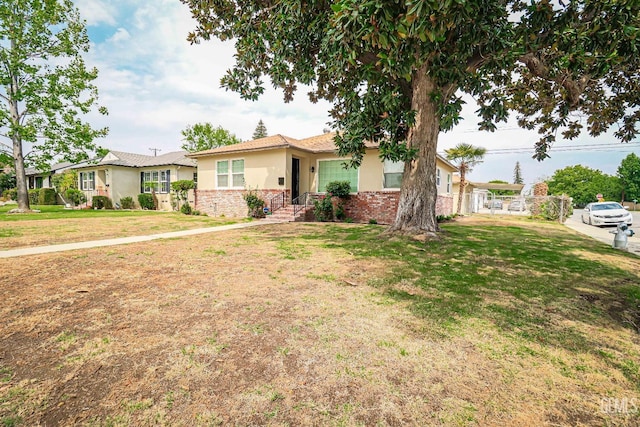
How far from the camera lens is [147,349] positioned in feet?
8.30

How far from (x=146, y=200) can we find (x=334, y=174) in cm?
1635

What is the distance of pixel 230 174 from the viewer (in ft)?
54.1

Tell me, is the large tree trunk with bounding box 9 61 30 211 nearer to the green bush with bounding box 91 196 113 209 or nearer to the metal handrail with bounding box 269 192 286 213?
the green bush with bounding box 91 196 113 209

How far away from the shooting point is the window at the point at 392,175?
44.5 feet

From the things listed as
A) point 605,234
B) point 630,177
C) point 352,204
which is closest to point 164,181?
point 352,204

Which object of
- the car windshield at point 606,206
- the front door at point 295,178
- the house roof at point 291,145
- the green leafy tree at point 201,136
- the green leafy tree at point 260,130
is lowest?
the car windshield at point 606,206

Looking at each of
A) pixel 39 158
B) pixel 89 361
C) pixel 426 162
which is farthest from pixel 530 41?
pixel 39 158

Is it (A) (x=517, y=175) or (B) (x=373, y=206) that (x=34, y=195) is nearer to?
(B) (x=373, y=206)

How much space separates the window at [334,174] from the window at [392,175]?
150cm

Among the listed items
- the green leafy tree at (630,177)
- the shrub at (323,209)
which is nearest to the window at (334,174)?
the shrub at (323,209)

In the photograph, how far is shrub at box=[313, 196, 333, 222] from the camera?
538 inches

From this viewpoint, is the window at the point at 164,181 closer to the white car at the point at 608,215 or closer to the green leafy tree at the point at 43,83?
the green leafy tree at the point at 43,83

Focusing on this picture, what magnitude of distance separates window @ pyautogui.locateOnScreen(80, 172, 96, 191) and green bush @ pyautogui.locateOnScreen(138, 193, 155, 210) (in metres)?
6.08

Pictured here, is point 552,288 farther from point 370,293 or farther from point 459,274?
point 370,293
